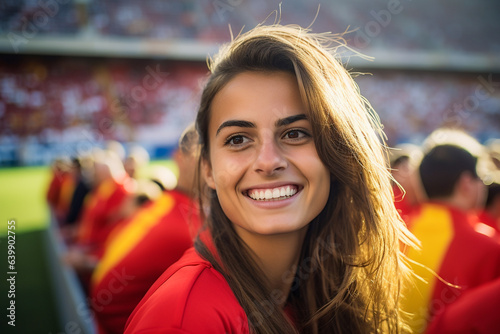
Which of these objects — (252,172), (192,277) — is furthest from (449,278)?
(192,277)

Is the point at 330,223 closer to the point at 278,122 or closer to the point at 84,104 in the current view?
the point at 278,122

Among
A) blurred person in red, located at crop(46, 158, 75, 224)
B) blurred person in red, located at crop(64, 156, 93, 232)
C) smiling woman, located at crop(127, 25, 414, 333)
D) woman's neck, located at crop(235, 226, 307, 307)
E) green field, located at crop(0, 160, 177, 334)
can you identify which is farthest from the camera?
blurred person in red, located at crop(46, 158, 75, 224)

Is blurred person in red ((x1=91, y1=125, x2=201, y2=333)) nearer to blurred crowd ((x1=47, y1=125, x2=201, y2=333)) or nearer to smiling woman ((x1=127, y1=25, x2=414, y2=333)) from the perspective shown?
blurred crowd ((x1=47, y1=125, x2=201, y2=333))

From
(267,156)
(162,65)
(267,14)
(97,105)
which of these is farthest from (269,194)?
(267,14)

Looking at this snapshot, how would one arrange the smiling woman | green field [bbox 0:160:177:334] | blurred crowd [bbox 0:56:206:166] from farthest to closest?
blurred crowd [bbox 0:56:206:166]
green field [bbox 0:160:177:334]
the smiling woman

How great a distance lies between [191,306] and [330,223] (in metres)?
0.72

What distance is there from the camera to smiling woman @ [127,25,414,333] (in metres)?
Result: 1.20

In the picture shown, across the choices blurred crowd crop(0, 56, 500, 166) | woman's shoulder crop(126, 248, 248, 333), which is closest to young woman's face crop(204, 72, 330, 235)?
woman's shoulder crop(126, 248, 248, 333)

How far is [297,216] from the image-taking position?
125 cm

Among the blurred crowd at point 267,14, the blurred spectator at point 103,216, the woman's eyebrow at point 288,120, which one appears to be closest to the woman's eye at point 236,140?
the woman's eyebrow at point 288,120

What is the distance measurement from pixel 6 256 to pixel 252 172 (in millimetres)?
5232

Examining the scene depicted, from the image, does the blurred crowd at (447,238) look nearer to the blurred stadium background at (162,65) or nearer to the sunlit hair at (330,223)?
the sunlit hair at (330,223)

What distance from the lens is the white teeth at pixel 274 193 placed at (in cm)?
122

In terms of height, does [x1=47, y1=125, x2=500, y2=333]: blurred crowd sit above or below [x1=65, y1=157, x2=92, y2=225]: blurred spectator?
below
